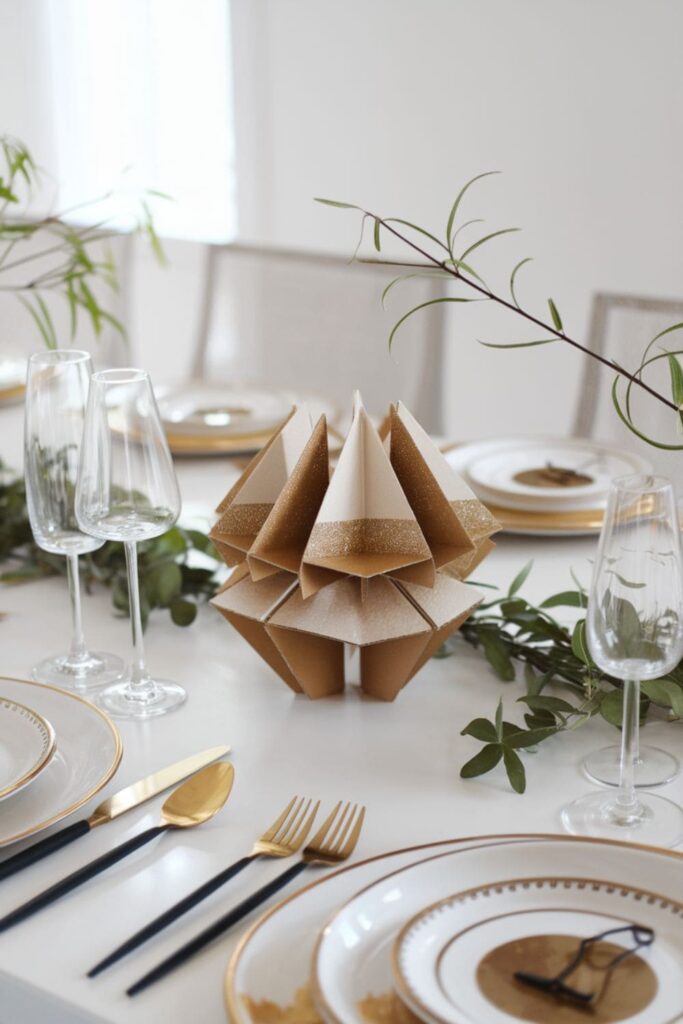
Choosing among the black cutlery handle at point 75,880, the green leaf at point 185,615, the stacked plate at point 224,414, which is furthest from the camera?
the stacked plate at point 224,414

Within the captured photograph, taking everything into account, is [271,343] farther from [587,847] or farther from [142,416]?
[587,847]

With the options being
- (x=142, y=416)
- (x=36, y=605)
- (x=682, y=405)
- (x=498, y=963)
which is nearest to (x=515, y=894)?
(x=498, y=963)

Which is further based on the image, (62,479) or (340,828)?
(62,479)

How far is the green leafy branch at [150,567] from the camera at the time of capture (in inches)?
48.4

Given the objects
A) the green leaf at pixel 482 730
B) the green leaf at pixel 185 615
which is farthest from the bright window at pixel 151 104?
the green leaf at pixel 482 730

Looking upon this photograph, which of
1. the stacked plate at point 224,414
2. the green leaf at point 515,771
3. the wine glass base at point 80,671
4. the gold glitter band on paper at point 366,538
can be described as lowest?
the wine glass base at point 80,671

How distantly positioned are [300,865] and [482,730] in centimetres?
20

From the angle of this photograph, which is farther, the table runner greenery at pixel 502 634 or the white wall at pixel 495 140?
the white wall at pixel 495 140

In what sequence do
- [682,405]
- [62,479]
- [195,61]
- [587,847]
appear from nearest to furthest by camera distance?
[587,847] < [682,405] < [62,479] < [195,61]

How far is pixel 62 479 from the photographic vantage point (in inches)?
43.3

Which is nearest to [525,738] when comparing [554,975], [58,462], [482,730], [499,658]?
[482,730]

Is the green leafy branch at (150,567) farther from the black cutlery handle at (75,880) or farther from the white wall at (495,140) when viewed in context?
the white wall at (495,140)

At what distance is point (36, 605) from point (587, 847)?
71cm

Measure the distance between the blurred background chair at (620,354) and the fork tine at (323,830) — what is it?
3.21 feet
